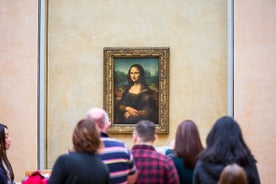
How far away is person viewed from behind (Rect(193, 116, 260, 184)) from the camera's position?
6.54 meters

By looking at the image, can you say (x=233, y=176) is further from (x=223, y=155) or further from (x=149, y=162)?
(x=149, y=162)

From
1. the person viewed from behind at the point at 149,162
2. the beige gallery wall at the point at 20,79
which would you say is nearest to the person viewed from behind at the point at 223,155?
the person viewed from behind at the point at 149,162

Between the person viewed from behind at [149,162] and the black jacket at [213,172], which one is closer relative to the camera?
the black jacket at [213,172]

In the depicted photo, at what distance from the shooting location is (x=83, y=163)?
6.03 metres

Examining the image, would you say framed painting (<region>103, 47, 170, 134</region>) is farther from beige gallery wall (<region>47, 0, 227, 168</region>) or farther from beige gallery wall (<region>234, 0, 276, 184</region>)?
beige gallery wall (<region>234, 0, 276, 184</region>)

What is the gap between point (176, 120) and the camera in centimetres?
1402

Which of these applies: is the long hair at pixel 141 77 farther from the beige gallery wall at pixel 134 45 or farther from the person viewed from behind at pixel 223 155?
the person viewed from behind at pixel 223 155

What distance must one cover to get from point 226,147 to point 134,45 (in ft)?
25.8

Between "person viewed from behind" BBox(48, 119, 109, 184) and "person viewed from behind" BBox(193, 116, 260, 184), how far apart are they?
1.07 metres

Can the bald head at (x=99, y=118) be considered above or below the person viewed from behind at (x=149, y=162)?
above

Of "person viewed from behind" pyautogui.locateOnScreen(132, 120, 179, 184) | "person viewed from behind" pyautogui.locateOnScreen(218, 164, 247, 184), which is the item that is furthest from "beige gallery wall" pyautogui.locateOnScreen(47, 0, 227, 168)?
"person viewed from behind" pyautogui.locateOnScreen(218, 164, 247, 184)

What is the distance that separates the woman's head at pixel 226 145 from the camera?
6543 mm

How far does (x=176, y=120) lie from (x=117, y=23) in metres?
2.54

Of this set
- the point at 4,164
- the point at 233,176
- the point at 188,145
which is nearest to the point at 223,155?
the point at 188,145
